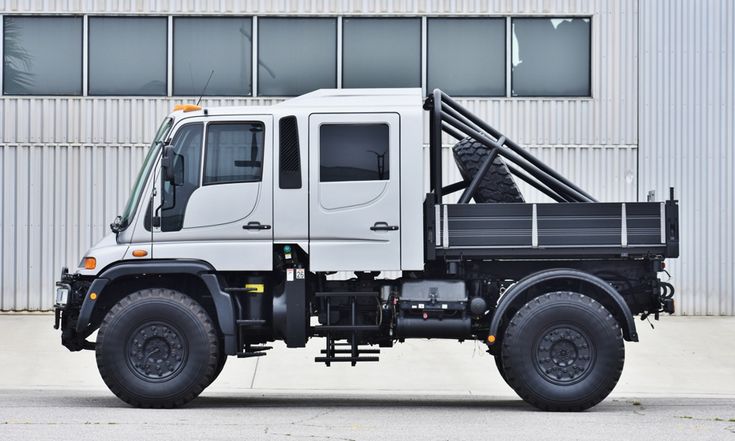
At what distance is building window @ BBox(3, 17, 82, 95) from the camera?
20.0 m

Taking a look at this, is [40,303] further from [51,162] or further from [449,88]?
[449,88]

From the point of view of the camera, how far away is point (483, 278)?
12.2m

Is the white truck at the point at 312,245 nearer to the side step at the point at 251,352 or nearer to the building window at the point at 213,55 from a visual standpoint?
the side step at the point at 251,352

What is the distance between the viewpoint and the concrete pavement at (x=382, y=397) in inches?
405

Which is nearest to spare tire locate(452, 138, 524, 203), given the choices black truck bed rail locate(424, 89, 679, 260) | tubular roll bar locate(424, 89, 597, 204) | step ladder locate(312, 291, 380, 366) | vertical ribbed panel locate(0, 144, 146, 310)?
tubular roll bar locate(424, 89, 597, 204)

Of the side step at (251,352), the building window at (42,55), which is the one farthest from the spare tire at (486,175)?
the building window at (42,55)

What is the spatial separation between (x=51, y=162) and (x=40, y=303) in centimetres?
217

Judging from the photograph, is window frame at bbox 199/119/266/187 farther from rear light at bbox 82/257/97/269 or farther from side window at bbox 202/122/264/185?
rear light at bbox 82/257/97/269

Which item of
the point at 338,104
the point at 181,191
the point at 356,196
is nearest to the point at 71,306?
the point at 181,191

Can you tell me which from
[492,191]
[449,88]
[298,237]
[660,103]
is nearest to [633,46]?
[660,103]

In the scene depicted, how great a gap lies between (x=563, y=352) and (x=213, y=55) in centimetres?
999

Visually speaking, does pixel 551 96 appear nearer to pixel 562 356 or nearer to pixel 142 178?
pixel 562 356

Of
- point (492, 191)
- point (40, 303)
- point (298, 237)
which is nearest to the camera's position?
point (298, 237)

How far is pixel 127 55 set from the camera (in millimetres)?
19938
